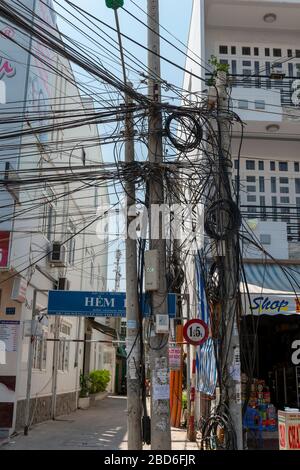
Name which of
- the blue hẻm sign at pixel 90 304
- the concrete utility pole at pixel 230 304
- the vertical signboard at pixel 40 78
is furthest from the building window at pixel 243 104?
the blue hẻm sign at pixel 90 304

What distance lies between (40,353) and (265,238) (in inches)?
288

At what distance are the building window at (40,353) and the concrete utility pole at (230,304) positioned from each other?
780 cm

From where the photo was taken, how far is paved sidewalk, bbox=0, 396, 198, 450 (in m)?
11.4

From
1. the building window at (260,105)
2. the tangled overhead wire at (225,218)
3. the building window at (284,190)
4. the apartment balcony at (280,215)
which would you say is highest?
the building window at (260,105)

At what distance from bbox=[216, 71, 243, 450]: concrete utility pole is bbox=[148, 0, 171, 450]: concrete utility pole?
38.5 inches

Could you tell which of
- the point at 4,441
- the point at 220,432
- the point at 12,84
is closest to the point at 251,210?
the point at 12,84

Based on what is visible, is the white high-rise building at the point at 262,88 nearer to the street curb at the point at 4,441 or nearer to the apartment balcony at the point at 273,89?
the apartment balcony at the point at 273,89

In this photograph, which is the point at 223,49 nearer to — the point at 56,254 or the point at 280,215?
Answer: the point at 280,215

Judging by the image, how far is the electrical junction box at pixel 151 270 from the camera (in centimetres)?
774

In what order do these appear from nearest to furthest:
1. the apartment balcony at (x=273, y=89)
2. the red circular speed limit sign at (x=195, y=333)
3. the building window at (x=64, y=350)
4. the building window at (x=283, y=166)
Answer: the red circular speed limit sign at (x=195, y=333)
the apartment balcony at (x=273, y=89)
the building window at (x=283, y=166)
the building window at (x=64, y=350)

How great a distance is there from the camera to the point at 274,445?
11.4 m

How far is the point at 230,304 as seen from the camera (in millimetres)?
8055

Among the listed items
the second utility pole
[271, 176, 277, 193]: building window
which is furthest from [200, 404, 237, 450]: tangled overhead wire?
[271, 176, 277, 193]: building window

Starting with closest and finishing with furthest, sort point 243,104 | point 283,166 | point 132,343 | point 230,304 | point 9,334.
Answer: point 230,304, point 132,343, point 9,334, point 243,104, point 283,166
